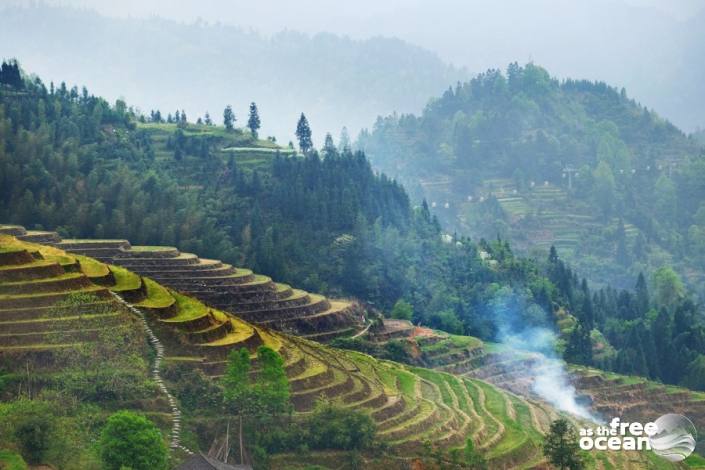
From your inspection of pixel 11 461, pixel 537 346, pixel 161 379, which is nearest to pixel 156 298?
pixel 161 379

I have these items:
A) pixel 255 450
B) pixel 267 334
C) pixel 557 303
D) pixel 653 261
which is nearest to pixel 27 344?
pixel 255 450

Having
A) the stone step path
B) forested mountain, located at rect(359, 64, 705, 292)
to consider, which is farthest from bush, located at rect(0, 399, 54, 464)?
forested mountain, located at rect(359, 64, 705, 292)

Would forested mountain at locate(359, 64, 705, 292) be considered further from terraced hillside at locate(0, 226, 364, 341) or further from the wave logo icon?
the wave logo icon

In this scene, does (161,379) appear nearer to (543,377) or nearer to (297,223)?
(543,377)

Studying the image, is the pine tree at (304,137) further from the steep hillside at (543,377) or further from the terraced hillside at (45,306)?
the terraced hillside at (45,306)

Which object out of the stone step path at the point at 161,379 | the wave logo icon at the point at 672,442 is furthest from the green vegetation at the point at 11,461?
the wave logo icon at the point at 672,442
